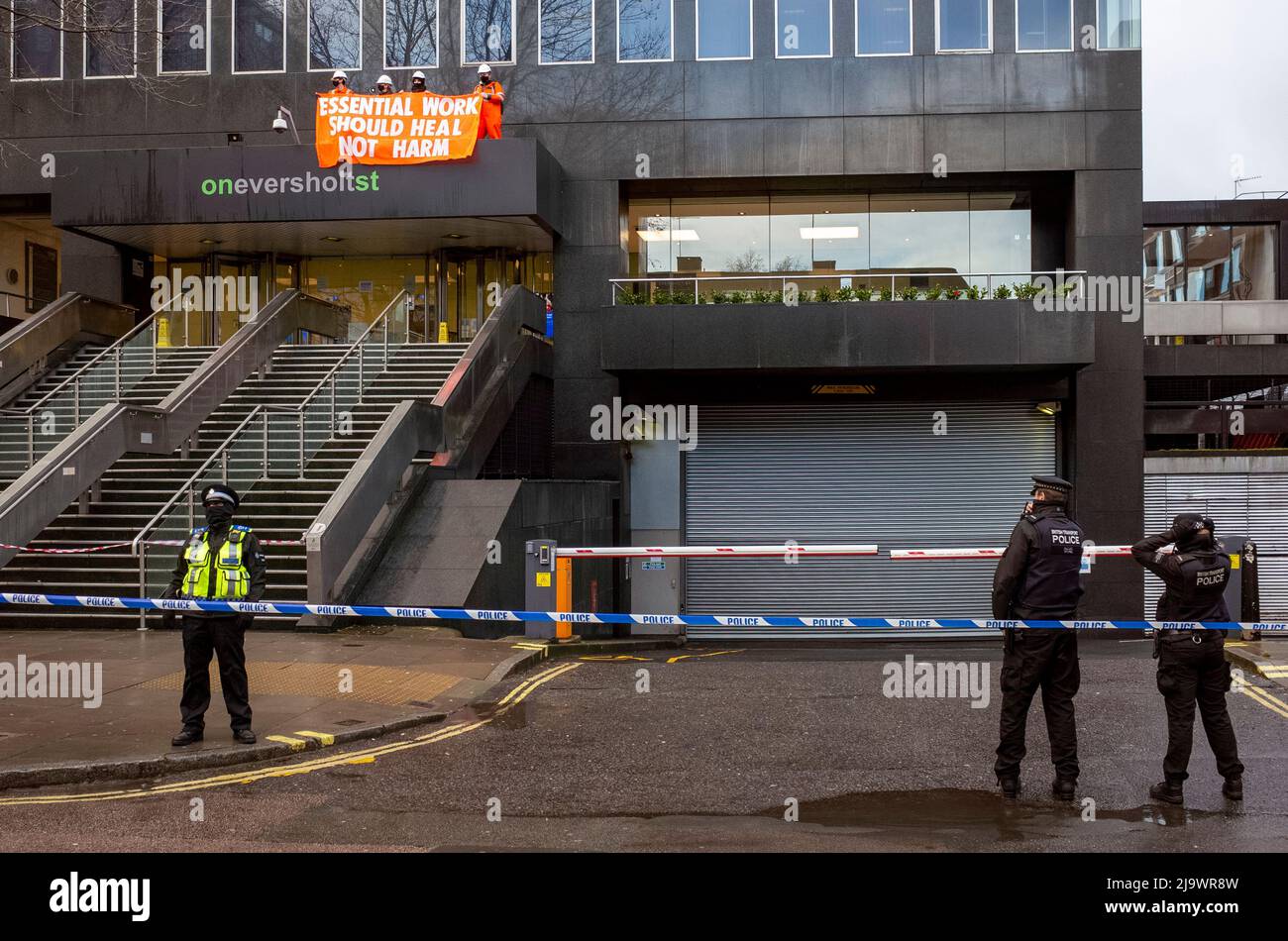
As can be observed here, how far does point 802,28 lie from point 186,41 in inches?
517

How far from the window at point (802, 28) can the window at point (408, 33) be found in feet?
23.8

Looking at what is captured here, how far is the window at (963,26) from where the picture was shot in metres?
22.6

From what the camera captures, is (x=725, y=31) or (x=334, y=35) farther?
(x=334, y=35)

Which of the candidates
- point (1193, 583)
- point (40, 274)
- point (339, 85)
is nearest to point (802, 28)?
point (339, 85)

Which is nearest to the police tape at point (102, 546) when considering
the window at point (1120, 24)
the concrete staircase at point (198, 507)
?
the concrete staircase at point (198, 507)

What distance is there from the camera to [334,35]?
23.8 metres

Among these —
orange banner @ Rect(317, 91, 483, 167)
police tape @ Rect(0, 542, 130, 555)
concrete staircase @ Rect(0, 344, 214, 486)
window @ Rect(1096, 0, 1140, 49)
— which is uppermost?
window @ Rect(1096, 0, 1140, 49)

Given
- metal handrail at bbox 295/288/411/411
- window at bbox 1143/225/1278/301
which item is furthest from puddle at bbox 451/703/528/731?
window at bbox 1143/225/1278/301

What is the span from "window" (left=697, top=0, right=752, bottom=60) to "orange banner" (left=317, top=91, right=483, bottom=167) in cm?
496

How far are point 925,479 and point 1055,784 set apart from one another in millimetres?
16279

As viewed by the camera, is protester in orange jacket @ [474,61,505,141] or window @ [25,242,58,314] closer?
protester in orange jacket @ [474,61,505,141]

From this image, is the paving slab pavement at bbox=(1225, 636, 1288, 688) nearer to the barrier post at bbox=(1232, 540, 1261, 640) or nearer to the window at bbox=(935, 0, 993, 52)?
the barrier post at bbox=(1232, 540, 1261, 640)

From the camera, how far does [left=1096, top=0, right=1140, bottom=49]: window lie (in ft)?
72.4

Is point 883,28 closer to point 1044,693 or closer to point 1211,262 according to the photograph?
point 1211,262
